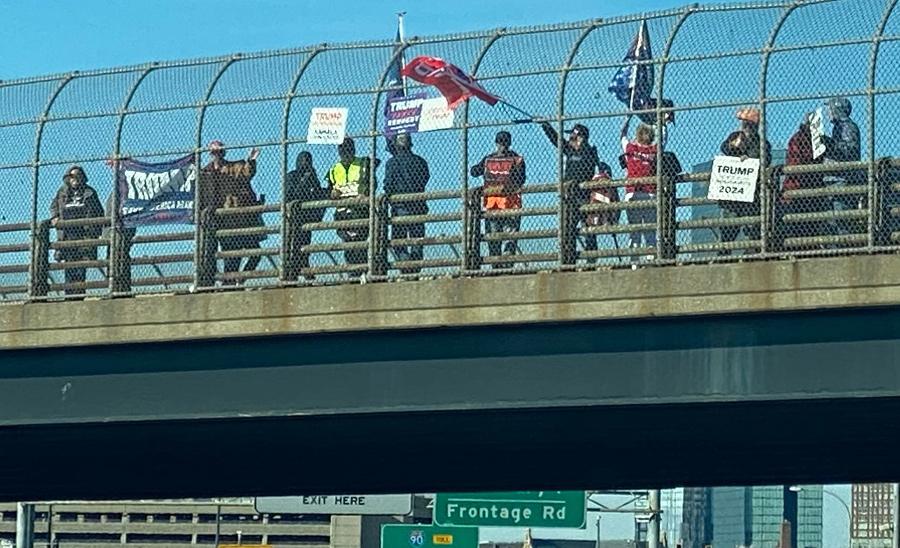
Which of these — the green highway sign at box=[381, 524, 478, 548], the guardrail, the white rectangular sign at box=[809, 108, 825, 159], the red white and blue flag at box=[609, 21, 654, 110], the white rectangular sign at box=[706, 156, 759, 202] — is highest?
the red white and blue flag at box=[609, 21, 654, 110]

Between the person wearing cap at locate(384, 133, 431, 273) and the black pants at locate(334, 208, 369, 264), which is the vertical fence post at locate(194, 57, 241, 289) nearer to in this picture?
the black pants at locate(334, 208, 369, 264)

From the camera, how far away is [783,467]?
2947cm

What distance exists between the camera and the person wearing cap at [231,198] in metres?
24.0

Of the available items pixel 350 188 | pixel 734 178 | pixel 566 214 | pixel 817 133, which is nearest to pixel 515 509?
pixel 350 188

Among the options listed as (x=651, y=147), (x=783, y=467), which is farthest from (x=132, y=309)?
(x=783, y=467)

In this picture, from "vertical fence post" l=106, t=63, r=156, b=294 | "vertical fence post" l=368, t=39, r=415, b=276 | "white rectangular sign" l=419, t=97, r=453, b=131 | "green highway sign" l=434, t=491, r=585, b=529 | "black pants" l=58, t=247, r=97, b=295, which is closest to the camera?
"white rectangular sign" l=419, t=97, r=453, b=131

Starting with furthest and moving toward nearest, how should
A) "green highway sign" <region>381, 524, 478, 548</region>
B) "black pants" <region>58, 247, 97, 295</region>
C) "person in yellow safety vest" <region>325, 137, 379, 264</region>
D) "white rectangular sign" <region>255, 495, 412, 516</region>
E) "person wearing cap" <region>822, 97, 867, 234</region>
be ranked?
"green highway sign" <region>381, 524, 478, 548</region> < "white rectangular sign" <region>255, 495, 412, 516</region> < "black pants" <region>58, 247, 97, 295</region> < "person in yellow safety vest" <region>325, 137, 379, 264</region> < "person wearing cap" <region>822, 97, 867, 234</region>

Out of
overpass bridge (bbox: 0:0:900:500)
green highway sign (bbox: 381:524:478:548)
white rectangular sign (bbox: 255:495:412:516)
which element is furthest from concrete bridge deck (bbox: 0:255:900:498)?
green highway sign (bbox: 381:524:478:548)

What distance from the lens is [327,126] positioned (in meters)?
23.0

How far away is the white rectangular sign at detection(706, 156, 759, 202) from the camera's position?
21320mm

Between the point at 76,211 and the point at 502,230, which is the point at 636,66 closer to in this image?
the point at 502,230

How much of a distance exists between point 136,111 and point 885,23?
8.63 metres

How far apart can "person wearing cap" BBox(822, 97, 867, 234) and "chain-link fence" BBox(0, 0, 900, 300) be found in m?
0.02

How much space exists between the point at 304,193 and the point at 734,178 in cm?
495
